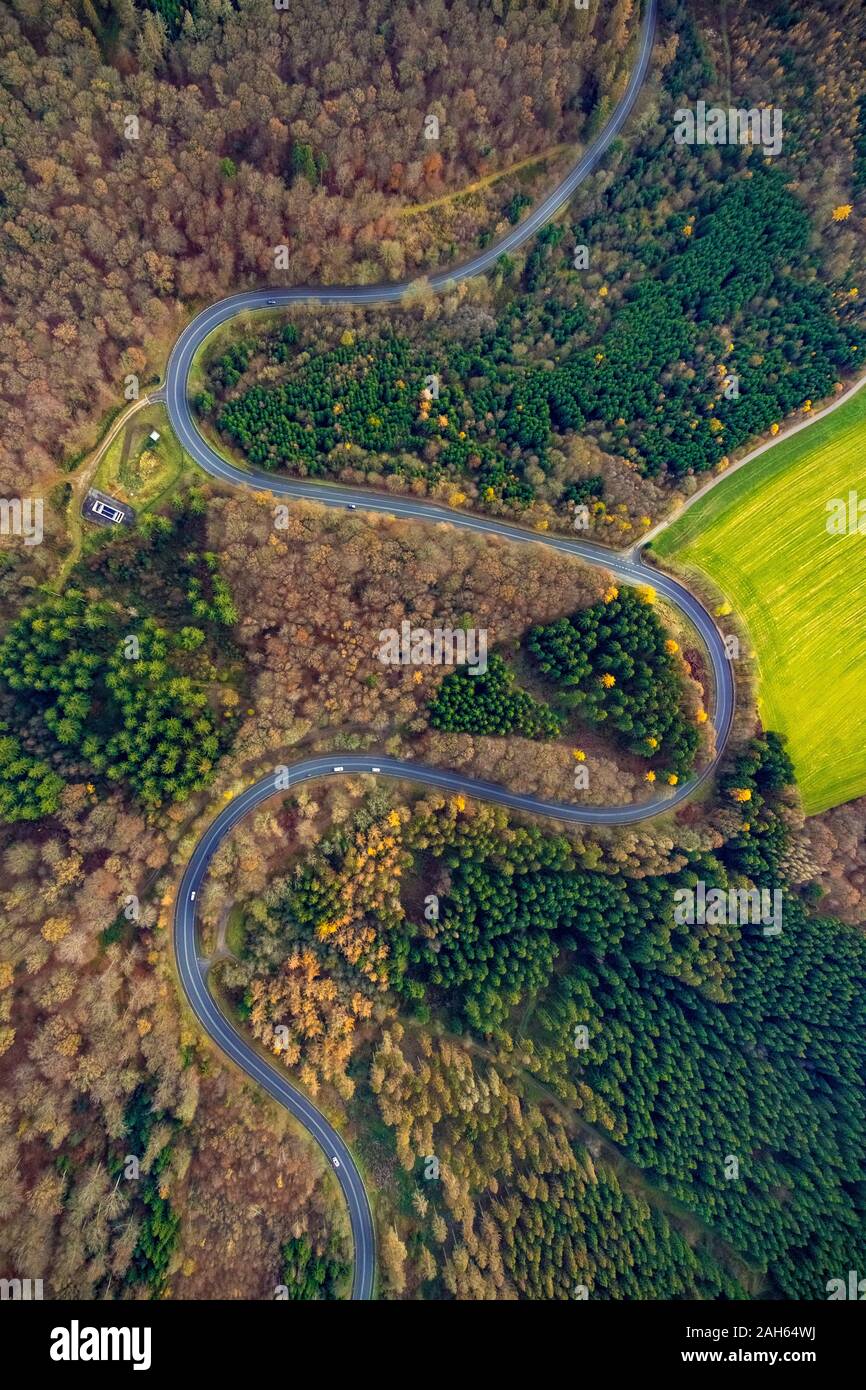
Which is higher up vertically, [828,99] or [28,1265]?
[828,99]

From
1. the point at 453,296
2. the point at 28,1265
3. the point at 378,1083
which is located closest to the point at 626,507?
the point at 453,296

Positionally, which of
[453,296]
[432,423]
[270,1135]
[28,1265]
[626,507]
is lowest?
[28,1265]

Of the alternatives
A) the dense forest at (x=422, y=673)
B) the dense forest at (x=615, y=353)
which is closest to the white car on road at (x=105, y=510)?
the dense forest at (x=422, y=673)

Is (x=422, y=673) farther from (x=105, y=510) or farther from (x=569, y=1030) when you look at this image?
(x=569, y=1030)

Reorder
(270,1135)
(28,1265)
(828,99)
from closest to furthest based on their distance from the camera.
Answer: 1. (28,1265)
2. (270,1135)
3. (828,99)

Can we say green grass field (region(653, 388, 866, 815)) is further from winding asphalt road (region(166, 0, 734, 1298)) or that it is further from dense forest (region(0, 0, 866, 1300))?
winding asphalt road (region(166, 0, 734, 1298))

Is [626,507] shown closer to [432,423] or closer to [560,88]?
[432,423]

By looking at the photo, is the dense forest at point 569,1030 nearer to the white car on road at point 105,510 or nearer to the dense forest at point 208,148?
the white car on road at point 105,510

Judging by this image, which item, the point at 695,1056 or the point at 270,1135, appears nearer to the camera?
the point at 270,1135
